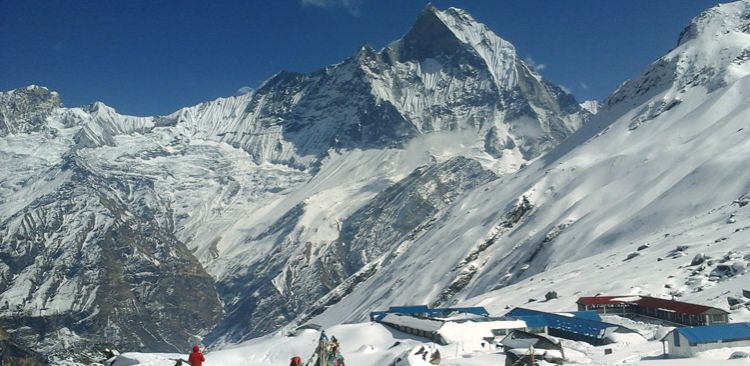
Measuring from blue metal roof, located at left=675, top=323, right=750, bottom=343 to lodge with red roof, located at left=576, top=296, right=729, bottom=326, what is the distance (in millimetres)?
18384

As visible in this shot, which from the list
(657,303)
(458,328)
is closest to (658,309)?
(657,303)

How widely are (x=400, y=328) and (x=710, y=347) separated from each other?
29.0 metres

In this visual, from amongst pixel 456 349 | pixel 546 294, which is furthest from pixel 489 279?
pixel 456 349

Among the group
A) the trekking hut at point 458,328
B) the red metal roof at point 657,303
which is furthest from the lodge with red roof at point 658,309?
the trekking hut at point 458,328

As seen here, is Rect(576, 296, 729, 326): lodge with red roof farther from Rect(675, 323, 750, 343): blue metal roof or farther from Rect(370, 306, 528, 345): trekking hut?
Rect(675, 323, 750, 343): blue metal roof

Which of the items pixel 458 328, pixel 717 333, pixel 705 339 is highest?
pixel 458 328

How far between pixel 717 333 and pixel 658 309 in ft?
95.1

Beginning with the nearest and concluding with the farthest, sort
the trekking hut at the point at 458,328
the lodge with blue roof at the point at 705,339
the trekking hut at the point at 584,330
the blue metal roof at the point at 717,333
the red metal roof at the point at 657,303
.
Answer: the lodge with blue roof at the point at 705,339, the blue metal roof at the point at 717,333, the trekking hut at the point at 584,330, the trekking hut at the point at 458,328, the red metal roof at the point at 657,303

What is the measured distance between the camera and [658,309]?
82312 mm

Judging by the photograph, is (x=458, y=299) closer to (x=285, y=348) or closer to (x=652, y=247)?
(x=652, y=247)

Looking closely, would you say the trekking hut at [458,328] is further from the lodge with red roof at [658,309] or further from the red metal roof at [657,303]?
the red metal roof at [657,303]

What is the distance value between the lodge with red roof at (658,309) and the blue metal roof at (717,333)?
1838cm

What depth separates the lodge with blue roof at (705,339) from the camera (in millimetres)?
52656

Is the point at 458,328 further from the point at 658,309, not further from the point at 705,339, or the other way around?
the point at 658,309
